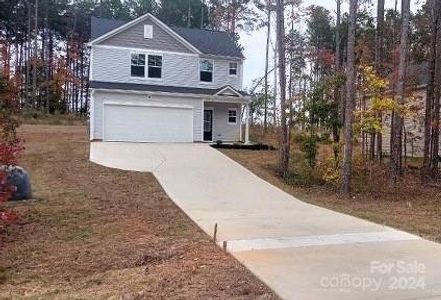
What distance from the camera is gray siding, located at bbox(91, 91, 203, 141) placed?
25.0 metres

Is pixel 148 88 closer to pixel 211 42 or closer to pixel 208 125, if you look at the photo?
pixel 208 125

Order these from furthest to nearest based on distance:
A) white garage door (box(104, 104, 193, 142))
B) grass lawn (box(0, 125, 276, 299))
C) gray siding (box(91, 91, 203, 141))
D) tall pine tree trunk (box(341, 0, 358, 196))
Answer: white garage door (box(104, 104, 193, 142)) < gray siding (box(91, 91, 203, 141)) < tall pine tree trunk (box(341, 0, 358, 196)) < grass lawn (box(0, 125, 276, 299))

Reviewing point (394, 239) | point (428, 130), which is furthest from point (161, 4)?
point (394, 239)

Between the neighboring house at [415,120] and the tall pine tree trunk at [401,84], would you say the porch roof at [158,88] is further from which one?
the tall pine tree trunk at [401,84]

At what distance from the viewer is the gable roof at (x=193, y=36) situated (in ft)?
87.9

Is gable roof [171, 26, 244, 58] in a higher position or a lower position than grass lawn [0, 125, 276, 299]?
higher

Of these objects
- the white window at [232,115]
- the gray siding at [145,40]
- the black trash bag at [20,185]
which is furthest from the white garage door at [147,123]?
the black trash bag at [20,185]

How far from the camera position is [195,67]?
28.2 metres

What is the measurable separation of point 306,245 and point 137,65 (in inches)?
824

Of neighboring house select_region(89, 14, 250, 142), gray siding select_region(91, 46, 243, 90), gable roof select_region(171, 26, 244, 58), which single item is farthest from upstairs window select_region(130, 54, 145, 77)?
gable roof select_region(171, 26, 244, 58)

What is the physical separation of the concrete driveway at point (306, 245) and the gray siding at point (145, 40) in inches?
493

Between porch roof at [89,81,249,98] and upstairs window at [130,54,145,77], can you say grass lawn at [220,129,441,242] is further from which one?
upstairs window at [130,54,145,77]

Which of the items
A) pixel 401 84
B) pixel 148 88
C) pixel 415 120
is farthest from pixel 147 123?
pixel 415 120

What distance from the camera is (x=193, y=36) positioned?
30641mm
